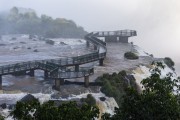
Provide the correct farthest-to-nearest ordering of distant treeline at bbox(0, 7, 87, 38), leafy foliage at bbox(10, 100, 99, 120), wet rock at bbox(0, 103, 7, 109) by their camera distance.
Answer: distant treeline at bbox(0, 7, 87, 38)
wet rock at bbox(0, 103, 7, 109)
leafy foliage at bbox(10, 100, 99, 120)

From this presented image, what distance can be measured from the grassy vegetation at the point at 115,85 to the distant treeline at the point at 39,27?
82.6 meters

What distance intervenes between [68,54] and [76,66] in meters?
24.3

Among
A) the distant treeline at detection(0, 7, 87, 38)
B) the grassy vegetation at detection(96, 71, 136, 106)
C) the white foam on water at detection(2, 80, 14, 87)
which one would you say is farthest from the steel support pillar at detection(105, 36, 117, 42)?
the white foam on water at detection(2, 80, 14, 87)

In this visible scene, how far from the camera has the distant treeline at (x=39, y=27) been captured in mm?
149000

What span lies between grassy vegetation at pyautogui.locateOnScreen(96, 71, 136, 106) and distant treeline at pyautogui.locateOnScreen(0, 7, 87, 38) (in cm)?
8260

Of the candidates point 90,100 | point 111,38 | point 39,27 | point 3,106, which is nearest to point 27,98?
point 3,106

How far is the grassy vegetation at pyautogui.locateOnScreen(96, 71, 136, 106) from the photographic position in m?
54.8

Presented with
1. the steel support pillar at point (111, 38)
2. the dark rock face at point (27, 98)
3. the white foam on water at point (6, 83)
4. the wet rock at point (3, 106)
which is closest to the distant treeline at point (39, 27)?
the steel support pillar at point (111, 38)

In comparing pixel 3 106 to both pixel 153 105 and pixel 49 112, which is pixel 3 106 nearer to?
pixel 49 112

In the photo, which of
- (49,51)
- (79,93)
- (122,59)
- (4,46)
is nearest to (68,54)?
(49,51)

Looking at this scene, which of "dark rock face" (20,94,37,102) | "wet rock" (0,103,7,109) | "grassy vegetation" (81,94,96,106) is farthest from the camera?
"grassy vegetation" (81,94,96,106)

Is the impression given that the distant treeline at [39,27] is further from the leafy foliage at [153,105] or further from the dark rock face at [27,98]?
the leafy foliage at [153,105]

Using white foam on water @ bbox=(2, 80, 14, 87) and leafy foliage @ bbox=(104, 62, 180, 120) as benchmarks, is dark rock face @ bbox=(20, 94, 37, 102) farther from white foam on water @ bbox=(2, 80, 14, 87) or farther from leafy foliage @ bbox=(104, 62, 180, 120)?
leafy foliage @ bbox=(104, 62, 180, 120)

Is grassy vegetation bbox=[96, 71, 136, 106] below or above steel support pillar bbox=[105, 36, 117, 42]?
below
